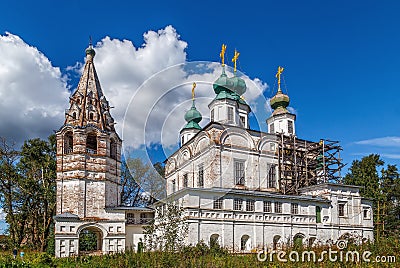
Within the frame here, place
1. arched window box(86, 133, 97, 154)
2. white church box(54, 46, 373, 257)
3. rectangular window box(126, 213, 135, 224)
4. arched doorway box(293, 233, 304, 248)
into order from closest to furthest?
arched doorway box(293, 233, 304, 248) → white church box(54, 46, 373, 257) → arched window box(86, 133, 97, 154) → rectangular window box(126, 213, 135, 224)

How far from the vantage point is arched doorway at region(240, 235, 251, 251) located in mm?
23516

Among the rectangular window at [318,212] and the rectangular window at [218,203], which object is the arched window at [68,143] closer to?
the rectangular window at [218,203]

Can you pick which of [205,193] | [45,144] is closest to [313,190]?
[205,193]

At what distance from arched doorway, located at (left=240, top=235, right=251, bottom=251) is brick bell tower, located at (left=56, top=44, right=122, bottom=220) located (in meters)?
9.44

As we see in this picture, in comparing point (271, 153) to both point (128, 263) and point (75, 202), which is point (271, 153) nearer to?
point (75, 202)

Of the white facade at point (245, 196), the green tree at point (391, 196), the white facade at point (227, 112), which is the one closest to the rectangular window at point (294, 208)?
the white facade at point (245, 196)

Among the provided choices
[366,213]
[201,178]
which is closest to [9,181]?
[201,178]

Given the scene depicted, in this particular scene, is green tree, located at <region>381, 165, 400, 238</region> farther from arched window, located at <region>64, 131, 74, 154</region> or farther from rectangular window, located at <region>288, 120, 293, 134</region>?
arched window, located at <region>64, 131, 74, 154</region>

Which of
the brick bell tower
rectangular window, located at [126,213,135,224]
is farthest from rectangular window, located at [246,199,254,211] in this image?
the brick bell tower

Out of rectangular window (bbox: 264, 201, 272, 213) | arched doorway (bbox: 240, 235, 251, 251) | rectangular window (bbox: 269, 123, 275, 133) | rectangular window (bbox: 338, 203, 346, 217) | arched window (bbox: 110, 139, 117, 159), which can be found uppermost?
rectangular window (bbox: 269, 123, 275, 133)

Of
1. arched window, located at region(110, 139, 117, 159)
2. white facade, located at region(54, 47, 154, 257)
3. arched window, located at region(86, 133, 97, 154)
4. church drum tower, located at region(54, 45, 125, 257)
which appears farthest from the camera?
arched window, located at region(110, 139, 117, 159)

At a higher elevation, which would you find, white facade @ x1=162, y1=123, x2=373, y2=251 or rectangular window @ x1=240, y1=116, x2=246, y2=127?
rectangular window @ x1=240, y1=116, x2=246, y2=127

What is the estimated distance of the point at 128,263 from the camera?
11969 millimetres

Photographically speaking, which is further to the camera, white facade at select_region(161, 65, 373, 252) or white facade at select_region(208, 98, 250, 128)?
white facade at select_region(208, 98, 250, 128)
